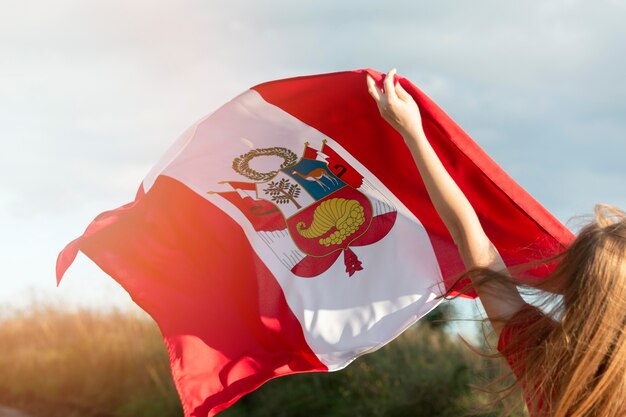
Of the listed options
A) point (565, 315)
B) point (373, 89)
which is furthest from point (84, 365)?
point (565, 315)

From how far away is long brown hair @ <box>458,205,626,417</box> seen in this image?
201cm

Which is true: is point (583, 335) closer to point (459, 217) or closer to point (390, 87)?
point (459, 217)

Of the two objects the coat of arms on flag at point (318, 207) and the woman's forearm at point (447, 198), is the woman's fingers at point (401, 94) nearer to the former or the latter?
the woman's forearm at point (447, 198)

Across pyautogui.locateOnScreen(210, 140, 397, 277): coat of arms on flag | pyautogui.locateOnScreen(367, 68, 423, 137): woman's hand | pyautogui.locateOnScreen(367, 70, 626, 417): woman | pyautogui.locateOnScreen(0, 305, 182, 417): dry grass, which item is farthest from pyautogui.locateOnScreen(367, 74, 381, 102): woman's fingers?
pyautogui.locateOnScreen(0, 305, 182, 417): dry grass

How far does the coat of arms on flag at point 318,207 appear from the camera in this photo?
3059 mm

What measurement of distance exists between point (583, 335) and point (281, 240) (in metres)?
1.33

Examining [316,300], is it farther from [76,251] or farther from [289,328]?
[76,251]

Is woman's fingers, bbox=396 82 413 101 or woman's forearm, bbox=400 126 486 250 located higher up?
woman's fingers, bbox=396 82 413 101

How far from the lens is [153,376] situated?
733 centimetres

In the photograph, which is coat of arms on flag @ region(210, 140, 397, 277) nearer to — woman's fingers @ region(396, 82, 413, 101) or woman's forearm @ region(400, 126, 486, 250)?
woman's fingers @ region(396, 82, 413, 101)

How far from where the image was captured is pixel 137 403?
725 centimetres

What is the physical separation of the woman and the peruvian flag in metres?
0.67

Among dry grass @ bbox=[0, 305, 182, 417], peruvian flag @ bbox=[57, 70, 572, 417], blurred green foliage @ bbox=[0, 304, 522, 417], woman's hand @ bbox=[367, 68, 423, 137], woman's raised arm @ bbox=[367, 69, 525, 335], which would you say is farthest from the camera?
dry grass @ bbox=[0, 305, 182, 417]

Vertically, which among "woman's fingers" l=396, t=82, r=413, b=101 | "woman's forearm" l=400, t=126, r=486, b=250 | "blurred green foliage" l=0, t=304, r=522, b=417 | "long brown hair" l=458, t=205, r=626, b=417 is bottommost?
"blurred green foliage" l=0, t=304, r=522, b=417
